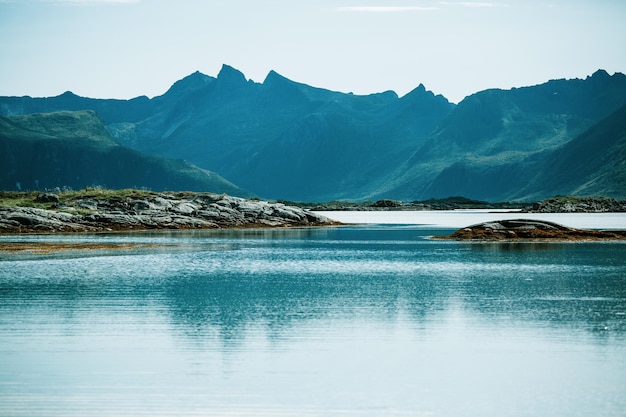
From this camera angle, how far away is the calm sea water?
73.7 feet

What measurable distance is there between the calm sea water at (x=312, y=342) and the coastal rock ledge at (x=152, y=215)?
205ft

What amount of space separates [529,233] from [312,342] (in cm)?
7850

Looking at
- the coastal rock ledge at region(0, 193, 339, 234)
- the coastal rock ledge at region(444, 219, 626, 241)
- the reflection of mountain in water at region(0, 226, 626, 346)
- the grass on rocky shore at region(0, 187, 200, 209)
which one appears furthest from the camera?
the grass on rocky shore at region(0, 187, 200, 209)

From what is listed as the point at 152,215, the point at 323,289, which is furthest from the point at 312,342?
the point at 152,215

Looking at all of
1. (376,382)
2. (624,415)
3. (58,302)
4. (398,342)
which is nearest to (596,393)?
(624,415)

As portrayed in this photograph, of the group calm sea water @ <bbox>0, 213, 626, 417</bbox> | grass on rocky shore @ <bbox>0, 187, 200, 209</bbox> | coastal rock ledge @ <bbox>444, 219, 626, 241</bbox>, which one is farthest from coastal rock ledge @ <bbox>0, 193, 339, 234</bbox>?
calm sea water @ <bbox>0, 213, 626, 417</bbox>

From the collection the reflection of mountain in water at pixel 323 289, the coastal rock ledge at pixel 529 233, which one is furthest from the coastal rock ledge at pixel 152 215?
the coastal rock ledge at pixel 529 233

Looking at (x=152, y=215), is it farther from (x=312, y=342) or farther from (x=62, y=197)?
(x=312, y=342)

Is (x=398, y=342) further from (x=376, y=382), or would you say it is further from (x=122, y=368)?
(x=122, y=368)

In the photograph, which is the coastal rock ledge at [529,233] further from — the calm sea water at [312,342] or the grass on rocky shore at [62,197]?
the grass on rocky shore at [62,197]

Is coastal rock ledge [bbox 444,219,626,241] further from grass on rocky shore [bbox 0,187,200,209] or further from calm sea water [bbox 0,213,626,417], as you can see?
grass on rocky shore [bbox 0,187,200,209]

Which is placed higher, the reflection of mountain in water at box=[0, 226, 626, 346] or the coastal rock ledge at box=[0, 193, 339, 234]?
the coastal rock ledge at box=[0, 193, 339, 234]

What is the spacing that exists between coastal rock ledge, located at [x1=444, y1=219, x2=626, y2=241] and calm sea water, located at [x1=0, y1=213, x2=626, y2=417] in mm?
42696

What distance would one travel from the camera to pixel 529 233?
4092 inches
